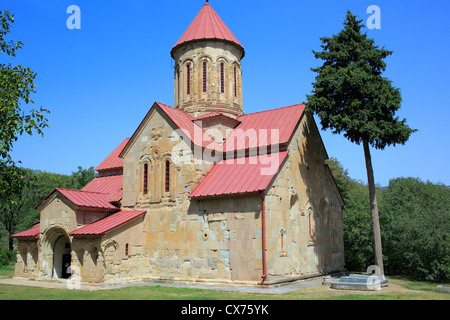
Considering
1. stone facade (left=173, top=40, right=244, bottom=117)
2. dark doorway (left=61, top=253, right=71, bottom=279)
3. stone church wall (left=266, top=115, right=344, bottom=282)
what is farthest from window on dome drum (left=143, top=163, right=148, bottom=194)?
stone church wall (left=266, top=115, right=344, bottom=282)

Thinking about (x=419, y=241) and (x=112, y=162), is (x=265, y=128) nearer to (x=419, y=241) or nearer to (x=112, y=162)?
(x=419, y=241)

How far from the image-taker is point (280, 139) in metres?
17.6

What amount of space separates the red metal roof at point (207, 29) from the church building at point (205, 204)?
141 millimetres

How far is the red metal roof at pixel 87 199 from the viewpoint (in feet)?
59.0

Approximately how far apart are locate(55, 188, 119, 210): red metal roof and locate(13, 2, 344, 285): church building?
0.06 m

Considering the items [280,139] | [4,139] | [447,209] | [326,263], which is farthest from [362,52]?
[4,139]

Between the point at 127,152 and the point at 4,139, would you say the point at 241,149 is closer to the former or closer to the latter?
the point at 127,152

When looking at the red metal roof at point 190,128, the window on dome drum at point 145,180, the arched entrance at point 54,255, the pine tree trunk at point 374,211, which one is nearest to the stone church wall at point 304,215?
the pine tree trunk at point 374,211

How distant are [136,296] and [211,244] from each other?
A: 4373mm

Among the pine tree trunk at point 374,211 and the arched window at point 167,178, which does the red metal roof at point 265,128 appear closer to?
the arched window at point 167,178

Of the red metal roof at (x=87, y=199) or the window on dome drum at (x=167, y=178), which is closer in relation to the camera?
the red metal roof at (x=87, y=199)

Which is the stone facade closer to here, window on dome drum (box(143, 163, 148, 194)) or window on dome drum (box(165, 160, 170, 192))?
window on dome drum (box(165, 160, 170, 192))

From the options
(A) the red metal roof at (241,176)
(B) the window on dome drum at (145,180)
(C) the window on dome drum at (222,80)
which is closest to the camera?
(A) the red metal roof at (241,176)
